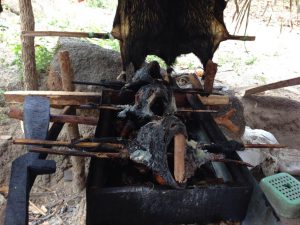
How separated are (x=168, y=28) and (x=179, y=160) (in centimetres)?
208

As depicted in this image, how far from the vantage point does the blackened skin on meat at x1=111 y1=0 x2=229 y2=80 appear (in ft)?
11.0

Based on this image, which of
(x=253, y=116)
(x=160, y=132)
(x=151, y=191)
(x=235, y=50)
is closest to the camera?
(x=151, y=191)

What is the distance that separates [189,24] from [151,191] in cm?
222

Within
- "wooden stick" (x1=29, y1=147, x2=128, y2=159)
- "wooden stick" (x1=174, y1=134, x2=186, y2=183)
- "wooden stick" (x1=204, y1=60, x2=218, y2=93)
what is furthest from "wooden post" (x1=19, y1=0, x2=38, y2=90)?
"wooden stick" (x1=174, y1=134, x2=186, y2=183)

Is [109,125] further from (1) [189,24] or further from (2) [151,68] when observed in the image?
(1) [189,24]

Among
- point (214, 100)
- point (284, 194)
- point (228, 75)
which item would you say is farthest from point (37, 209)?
point (228, 75)

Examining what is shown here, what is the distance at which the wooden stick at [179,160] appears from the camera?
1815 millimetres

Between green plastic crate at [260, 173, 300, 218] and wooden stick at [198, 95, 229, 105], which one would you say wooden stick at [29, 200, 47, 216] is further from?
green plastic crate at [260, 173, 300, 218]

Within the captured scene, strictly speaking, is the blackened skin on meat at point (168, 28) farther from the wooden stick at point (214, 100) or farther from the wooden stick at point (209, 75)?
the wooden stick at point (214, 100)

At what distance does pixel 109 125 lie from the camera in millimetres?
2480

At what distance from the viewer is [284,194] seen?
353 centimetres

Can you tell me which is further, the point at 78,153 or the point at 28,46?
the point at 28,46

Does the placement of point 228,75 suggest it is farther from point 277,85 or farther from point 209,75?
point 209,75

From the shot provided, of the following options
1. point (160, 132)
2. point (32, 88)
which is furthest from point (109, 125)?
point (32, 88)
